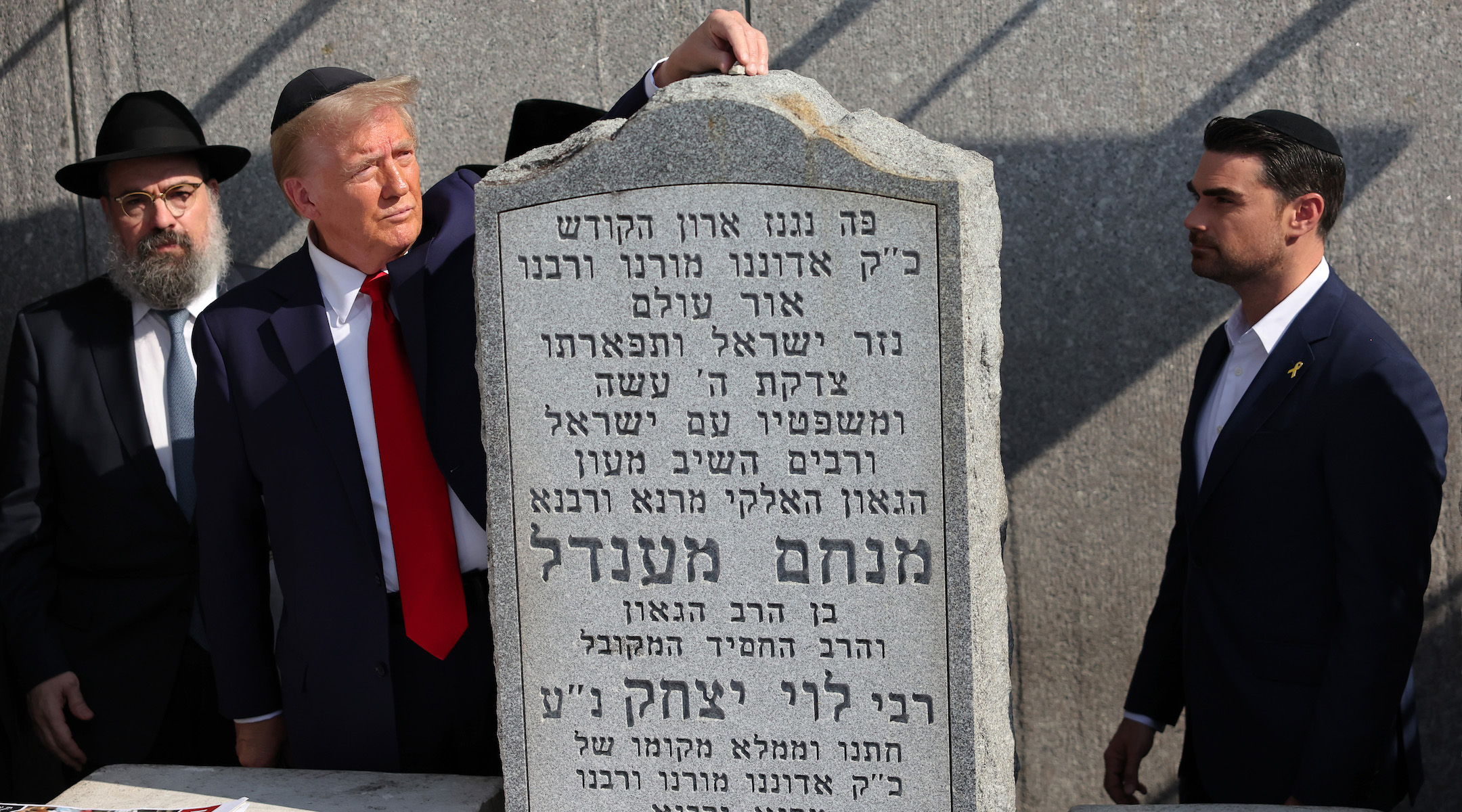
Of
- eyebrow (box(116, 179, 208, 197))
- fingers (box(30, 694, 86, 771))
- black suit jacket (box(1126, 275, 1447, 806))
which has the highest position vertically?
eyebrow (box(116, 179, 208, 197))

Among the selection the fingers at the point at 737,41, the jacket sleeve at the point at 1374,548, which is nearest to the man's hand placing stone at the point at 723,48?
the fingers at the point at 737,41

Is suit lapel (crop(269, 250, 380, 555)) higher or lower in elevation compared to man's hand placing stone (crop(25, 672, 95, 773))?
higher

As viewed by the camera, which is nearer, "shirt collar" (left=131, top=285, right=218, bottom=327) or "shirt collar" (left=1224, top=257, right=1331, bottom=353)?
"shirt collar" (left=1224, top=257, right=1331, bottom=353)

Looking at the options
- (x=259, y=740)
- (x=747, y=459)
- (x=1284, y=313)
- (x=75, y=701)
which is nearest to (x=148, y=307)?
(x=75, y=701)

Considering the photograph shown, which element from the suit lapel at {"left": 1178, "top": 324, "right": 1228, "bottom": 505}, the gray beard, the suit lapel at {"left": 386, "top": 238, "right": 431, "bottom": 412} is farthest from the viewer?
the gray beard

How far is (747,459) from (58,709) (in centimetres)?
217

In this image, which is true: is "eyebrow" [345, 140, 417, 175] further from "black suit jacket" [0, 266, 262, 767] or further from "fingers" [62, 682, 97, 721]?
"fingers" [62, 682, 97, 721]

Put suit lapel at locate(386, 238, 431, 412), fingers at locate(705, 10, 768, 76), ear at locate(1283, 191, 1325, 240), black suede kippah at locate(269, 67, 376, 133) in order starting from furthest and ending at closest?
ear at locate(1283, 191, 1325, 240) → black suede kippah at locate(269, 67, 376, 133) → suit lapel at locate(386, 238, 431, 412) → fingers at locate(705, 10, 768, 76)

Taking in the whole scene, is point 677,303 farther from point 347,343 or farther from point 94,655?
point 94,655

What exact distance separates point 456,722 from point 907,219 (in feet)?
4.93

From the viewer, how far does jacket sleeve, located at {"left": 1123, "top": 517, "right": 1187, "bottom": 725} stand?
9.56ft

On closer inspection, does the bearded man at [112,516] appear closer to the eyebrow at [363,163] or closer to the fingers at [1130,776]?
the eyebrow at [363,163]

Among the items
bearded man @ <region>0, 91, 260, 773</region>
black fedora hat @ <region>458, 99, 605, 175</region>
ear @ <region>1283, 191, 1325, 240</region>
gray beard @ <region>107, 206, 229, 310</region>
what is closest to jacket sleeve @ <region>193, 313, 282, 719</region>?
bearded man @ <region>0, 91, 260, 773</region>

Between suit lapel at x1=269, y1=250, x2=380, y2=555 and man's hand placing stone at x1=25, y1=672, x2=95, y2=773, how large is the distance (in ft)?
4.09
